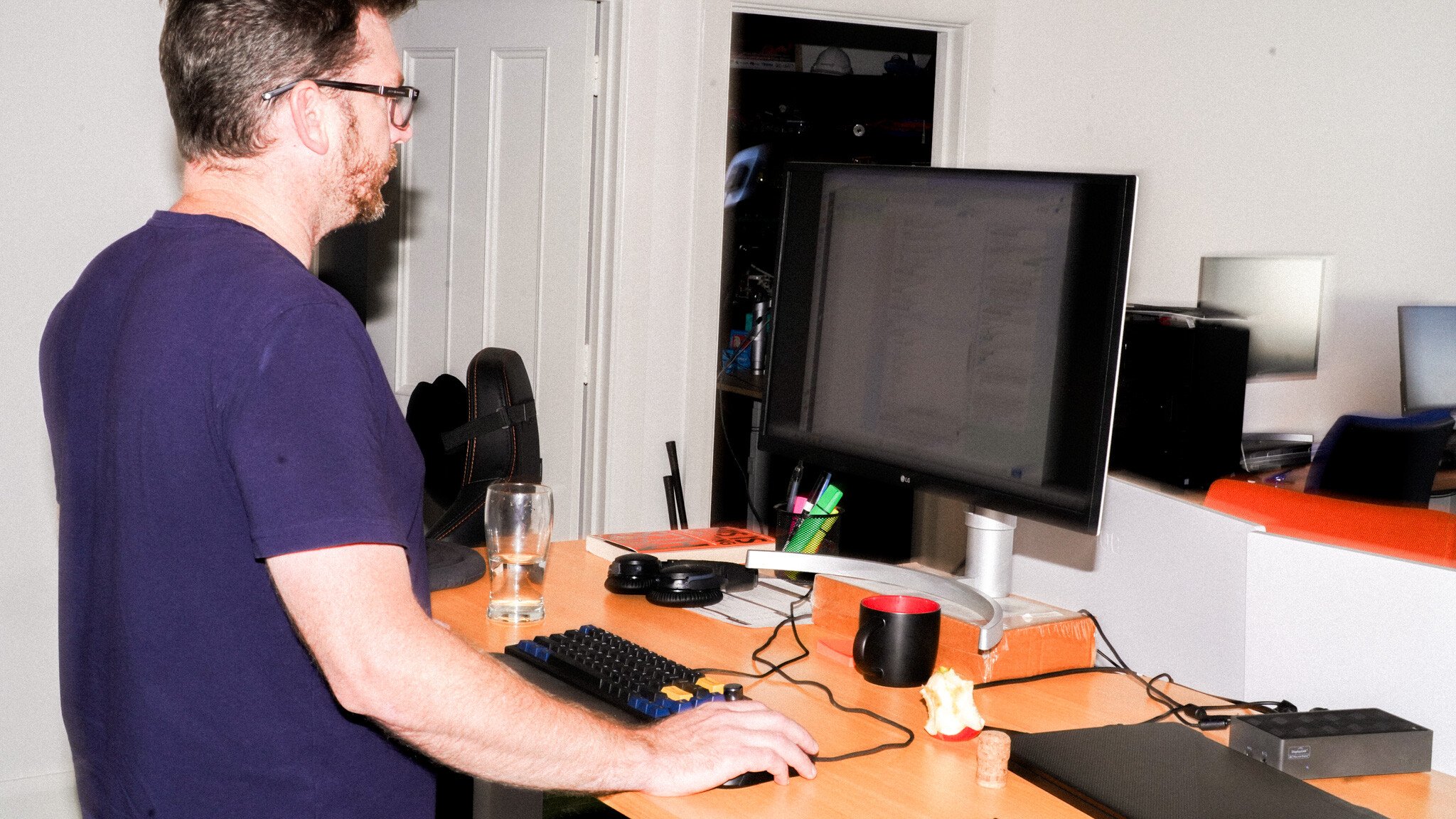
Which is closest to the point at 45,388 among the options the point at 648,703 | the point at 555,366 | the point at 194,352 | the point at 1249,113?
the point at 194,352

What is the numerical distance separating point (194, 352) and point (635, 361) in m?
2.37

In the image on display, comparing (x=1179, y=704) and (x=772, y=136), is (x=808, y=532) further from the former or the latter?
(x=772, y=136)

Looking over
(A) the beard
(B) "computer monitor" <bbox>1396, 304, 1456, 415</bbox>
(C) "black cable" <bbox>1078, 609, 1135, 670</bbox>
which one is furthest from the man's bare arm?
(B) "computer monitor" <bbox>1396, 304, 1456, 415</bbox>

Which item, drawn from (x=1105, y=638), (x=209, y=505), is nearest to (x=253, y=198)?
(x=209, y=505)

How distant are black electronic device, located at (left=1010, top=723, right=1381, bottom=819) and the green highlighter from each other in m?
0.54

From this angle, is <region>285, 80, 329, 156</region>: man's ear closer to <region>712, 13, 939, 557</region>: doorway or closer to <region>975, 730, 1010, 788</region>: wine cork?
<region>975, 730, 1010, 788</region>: wine cork

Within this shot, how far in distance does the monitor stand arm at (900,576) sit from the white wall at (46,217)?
1.87 m

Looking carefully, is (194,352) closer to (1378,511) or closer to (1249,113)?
(1378,511)

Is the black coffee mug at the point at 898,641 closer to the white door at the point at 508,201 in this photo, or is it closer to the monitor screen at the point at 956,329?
the monitor screen at the point at 956,329

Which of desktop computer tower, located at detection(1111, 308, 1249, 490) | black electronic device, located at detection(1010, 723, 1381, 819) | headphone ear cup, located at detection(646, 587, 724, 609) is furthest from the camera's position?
desktop computer tower, located at detection(1111, 308, 1249, 490)

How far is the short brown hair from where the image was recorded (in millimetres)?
1064

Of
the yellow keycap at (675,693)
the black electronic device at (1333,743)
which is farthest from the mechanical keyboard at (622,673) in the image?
the black electronic device at (1333,743)

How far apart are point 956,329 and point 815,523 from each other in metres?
0.39

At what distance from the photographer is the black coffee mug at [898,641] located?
1.32m
